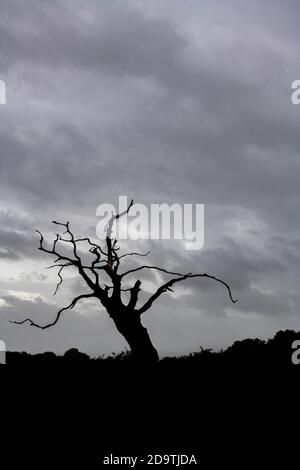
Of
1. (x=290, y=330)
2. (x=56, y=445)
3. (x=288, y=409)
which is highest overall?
(x=290, y=330)

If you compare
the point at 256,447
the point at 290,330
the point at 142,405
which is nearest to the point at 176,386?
the point at 142,405

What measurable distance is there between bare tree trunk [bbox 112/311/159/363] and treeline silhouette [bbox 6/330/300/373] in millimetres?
408

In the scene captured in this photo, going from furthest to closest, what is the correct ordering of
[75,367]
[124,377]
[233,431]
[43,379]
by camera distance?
[75,367], [43,379], [124,377], [233,431]

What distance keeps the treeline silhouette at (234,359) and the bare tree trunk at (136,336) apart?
0.41m

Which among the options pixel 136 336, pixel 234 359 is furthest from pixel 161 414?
pixel 136 336

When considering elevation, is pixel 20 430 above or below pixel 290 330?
below

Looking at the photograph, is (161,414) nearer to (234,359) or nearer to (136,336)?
(234,359)

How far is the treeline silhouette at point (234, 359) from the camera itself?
15.1m

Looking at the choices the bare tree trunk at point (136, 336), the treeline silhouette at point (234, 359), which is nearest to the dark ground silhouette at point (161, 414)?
the treeline silhouette at point (234, 359)

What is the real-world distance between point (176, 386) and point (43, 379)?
490cm

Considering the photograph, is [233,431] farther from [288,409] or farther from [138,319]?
[138,319]

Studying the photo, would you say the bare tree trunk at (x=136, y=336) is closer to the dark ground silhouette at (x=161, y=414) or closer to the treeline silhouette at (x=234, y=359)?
the treeline silhouette at (x=234, y=359)

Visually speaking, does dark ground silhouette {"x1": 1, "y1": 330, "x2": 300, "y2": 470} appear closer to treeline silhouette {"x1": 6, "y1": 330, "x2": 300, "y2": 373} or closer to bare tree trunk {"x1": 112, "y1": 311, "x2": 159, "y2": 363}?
treeline silhouette {"x1": 6, "y1": 330, "x2": 300, "y2": 373}
